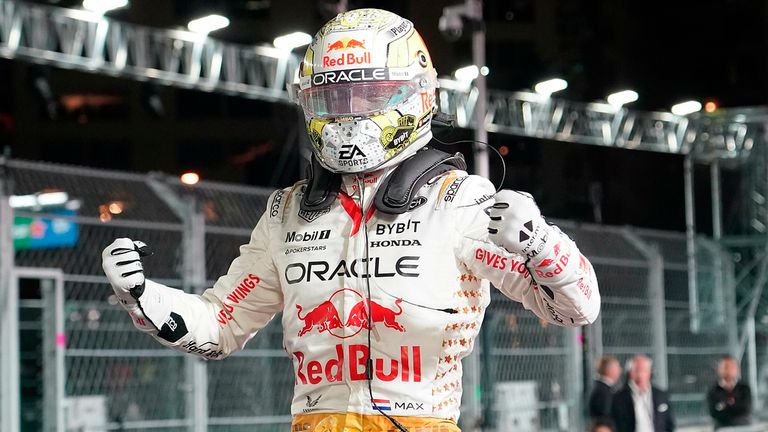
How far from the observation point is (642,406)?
30.9 feet

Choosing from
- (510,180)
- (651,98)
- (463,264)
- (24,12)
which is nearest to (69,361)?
(24,12)

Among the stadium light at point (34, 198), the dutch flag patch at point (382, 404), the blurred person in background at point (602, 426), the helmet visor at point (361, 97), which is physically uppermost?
the stadium light at point (34, 198)

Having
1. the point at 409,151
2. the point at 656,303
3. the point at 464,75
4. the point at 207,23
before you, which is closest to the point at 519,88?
the point at 464,75

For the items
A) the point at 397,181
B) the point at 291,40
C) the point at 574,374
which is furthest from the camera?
the point at 291,40

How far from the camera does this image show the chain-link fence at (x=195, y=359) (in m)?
8.01

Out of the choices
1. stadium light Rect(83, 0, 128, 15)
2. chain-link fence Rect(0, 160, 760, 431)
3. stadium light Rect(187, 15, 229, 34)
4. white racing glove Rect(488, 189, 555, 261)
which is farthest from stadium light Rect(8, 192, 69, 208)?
white racing glove Rect(488, 189, 555, 261)

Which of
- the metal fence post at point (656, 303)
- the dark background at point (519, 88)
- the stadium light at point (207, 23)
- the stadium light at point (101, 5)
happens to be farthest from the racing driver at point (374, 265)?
the dark background at point (519, 88)

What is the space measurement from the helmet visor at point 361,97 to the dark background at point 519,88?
1125 centimetres

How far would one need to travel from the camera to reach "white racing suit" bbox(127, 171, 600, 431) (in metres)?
3.24

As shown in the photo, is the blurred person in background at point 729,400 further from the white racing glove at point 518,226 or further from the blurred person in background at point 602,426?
the white racing glove at point 518,226

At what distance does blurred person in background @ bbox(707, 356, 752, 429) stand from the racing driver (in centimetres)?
764

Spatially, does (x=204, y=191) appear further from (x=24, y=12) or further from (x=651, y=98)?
(x=651, y=98)

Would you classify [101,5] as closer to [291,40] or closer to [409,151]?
[291,40]

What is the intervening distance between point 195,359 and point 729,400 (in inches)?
183
